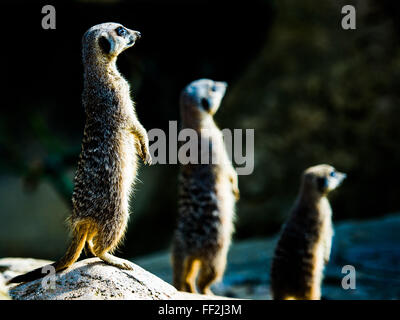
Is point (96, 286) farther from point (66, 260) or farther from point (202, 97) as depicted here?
point (202, 97)

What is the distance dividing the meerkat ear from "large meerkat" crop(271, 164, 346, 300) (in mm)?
1845

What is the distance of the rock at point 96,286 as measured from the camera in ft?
8.46

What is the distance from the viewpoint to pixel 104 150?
2.56 metres

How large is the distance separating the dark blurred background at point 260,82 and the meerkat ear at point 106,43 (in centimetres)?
426

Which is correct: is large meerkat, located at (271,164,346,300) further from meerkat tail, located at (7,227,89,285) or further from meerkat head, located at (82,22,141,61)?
meerkat head, located at (82,22,141,61)

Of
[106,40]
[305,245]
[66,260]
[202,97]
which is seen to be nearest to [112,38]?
[106,40]

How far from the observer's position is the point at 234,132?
26.6 feet

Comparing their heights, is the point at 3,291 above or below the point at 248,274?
above

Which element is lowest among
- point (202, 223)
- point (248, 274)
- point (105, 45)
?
point (248, 274)

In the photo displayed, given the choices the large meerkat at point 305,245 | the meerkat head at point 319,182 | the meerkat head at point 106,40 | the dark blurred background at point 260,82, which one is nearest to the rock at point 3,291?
the meerkat head at point 106,40

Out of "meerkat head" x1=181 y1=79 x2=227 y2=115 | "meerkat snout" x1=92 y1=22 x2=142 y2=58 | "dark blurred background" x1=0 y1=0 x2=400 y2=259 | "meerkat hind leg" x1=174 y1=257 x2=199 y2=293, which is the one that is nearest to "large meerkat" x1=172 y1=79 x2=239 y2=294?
"meerkat hind leg" x1=174 y1=257 x2=199 y2=293

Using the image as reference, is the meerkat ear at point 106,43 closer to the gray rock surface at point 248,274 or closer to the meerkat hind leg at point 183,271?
the gray rock surface at point 248,274

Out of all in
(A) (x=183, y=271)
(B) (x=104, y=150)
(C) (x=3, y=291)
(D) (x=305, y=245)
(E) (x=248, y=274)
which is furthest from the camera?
(E) (x=248, y=274)

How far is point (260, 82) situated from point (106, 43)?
231 inches
